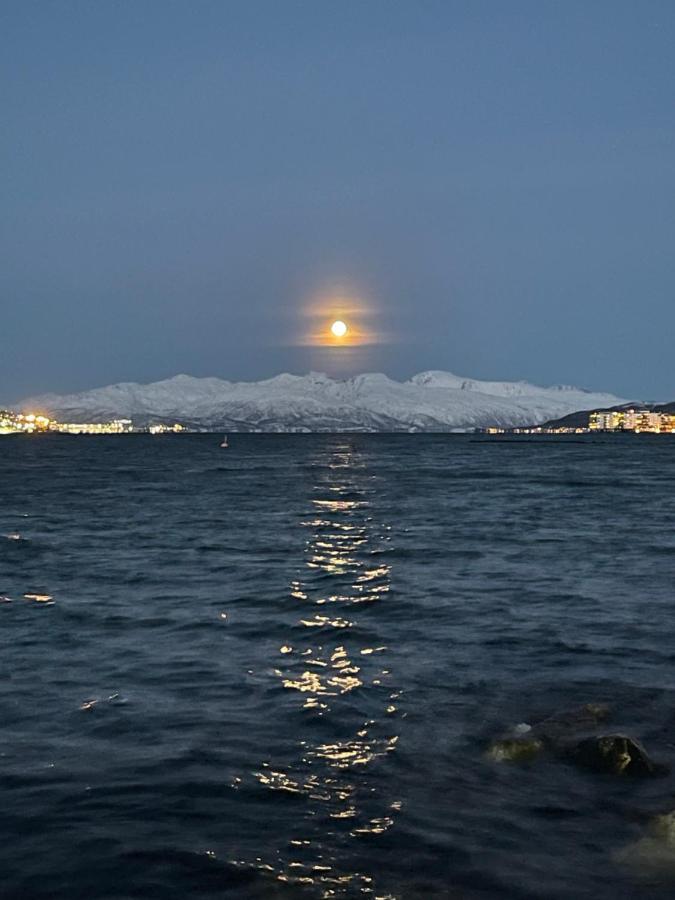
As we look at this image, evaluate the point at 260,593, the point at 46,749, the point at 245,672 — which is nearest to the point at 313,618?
the point at 260,593

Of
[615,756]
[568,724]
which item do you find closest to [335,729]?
[568,724]

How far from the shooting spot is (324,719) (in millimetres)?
17422

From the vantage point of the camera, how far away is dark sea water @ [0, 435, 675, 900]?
38.4 ft

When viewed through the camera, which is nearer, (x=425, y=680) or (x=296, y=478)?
(x=425, y=680)

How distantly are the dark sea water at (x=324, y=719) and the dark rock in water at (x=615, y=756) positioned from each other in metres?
0.35

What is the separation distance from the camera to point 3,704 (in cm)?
1814

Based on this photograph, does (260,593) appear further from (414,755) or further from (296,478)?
(296,478)

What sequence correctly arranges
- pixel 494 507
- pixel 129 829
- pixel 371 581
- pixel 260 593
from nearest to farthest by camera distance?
pixel 129 829
pixel 260 593
pixel 371 581
pixel 494 507

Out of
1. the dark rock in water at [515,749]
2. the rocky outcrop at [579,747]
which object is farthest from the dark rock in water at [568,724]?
the dark rock in water at [515,749]

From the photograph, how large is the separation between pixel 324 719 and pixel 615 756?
503 centimetres

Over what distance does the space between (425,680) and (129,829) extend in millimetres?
8752

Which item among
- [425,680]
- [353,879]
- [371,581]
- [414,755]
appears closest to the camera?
[353,879]

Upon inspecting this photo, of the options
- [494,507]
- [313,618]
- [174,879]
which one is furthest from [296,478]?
[174,879]

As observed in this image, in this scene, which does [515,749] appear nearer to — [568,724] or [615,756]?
[615,756]
